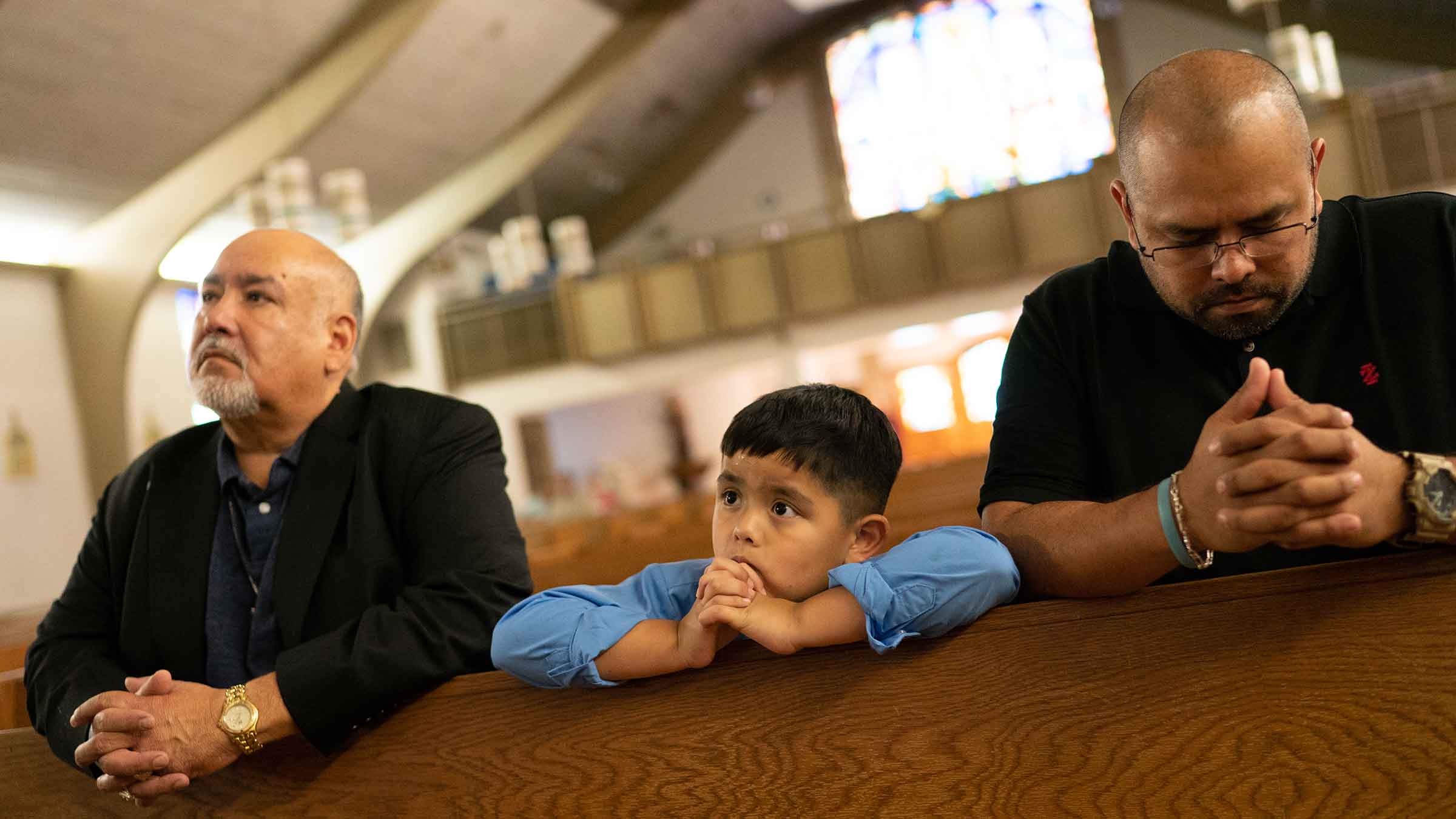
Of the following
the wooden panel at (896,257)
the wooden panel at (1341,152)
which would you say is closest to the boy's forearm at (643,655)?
the wooden panel at (1341,152)

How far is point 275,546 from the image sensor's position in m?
2.40

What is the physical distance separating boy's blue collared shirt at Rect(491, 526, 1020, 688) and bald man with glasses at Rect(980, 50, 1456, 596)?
118mm

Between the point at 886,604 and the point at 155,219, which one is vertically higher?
the point at 155,219

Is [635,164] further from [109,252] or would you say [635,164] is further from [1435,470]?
[1435,470]

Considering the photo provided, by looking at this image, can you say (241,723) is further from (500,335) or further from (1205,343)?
(500,335)

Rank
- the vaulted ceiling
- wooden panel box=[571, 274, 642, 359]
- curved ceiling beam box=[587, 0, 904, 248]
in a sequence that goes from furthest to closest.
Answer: curved ceiling beam box=[587, 0, 904, 248] < wooden panel box=[571, 274, 642, 359] < the vaulted ceiling

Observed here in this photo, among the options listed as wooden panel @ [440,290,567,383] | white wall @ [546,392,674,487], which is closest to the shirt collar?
wooden panel @ [440,290,567,383]

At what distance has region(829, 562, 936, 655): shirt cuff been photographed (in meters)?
1.48

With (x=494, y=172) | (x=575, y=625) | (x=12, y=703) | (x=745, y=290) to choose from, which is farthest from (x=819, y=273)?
(x=575, y=625)

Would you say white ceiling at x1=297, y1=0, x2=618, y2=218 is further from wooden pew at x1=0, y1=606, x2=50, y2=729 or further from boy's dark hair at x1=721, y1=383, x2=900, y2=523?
boy's dark hair at x1=721, y1=383, x2=900, y2=523

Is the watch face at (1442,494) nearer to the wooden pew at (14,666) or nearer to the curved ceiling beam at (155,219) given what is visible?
the wooden pew at (14,666)

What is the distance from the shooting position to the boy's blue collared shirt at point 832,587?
4.91ft

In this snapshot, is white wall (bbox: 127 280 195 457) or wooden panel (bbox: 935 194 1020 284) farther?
wooden panel (bbox: 935 194 1020 284)

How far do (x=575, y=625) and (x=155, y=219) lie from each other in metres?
11.6
